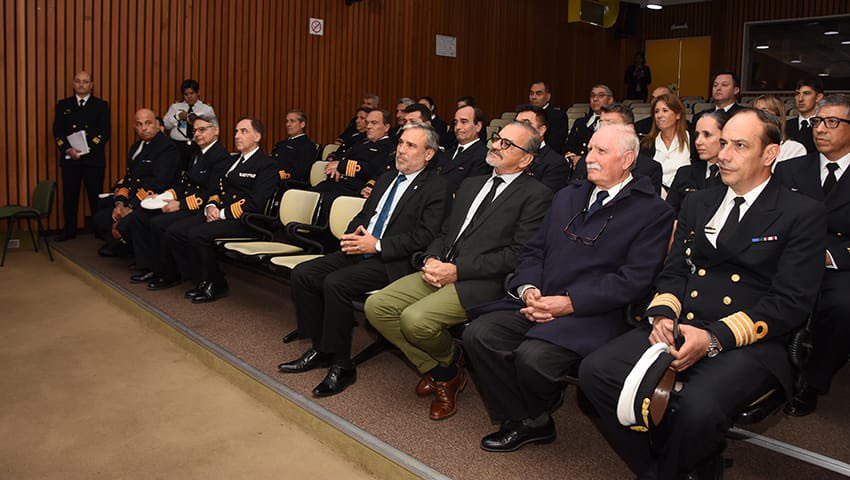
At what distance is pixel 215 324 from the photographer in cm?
440

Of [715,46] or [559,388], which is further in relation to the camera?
[715,46]

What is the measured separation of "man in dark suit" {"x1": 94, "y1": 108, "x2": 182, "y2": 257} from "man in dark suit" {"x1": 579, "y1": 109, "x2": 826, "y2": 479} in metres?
4.85

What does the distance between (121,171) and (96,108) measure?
88cm

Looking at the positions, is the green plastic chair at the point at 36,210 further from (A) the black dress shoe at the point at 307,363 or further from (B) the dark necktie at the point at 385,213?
(B) the dark necktie at the point at 385,213

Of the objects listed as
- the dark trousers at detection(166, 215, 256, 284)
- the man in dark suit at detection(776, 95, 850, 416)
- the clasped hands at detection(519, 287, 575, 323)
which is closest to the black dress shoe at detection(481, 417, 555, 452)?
the clasped hands at detection(519, 287, 575, 323)

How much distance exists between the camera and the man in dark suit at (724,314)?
2.11 metres

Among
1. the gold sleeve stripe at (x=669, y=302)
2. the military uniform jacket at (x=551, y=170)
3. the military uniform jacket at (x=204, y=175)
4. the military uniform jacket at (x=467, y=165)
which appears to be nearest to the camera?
the gold sleeve stripe at (x=669, y=302)

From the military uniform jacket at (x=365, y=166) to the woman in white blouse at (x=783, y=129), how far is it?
2.90 metres

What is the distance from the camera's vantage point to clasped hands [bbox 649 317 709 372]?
2.15 metres

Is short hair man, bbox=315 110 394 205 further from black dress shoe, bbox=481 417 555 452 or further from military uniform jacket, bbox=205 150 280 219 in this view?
black dress shoe, bbox=481 417 555 452

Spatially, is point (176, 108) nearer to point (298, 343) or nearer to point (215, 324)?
point (215, 324)

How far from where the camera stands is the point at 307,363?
11.7 ft

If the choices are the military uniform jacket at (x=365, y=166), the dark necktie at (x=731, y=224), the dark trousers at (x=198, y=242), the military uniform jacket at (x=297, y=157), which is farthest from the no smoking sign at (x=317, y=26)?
the dark necktie at (x=731, y=224)

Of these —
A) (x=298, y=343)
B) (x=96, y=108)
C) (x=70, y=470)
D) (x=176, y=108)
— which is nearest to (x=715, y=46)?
(x=176, y=108)
